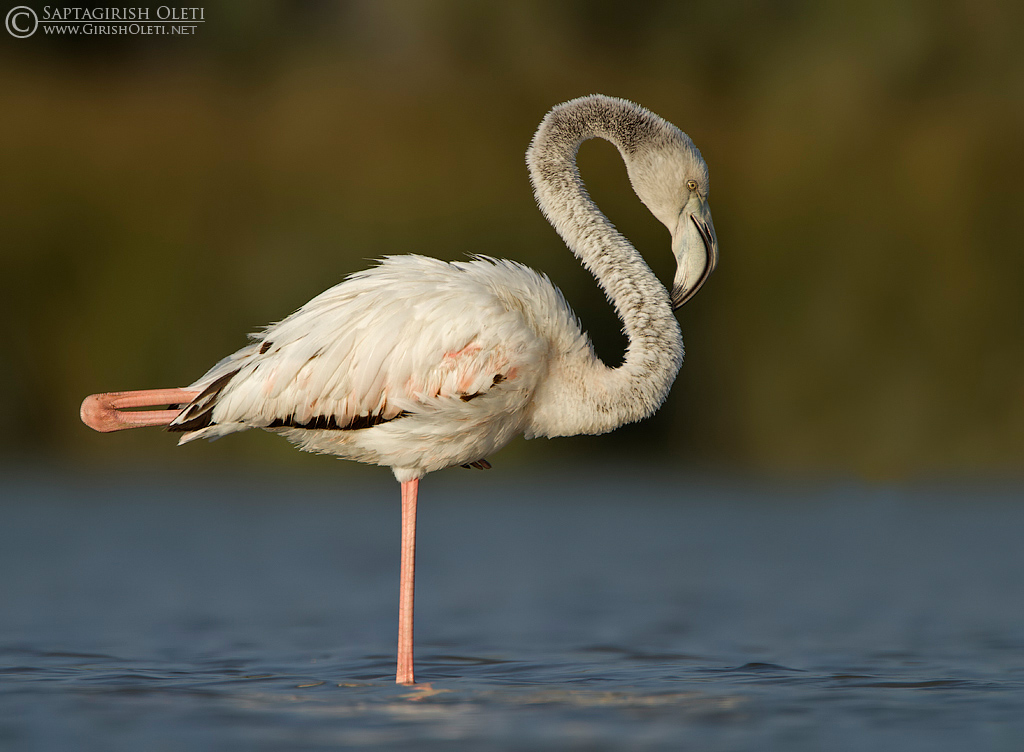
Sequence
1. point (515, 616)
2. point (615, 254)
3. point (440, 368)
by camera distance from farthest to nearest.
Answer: point (515, 616) → point (615, 254) → point (440, 368)

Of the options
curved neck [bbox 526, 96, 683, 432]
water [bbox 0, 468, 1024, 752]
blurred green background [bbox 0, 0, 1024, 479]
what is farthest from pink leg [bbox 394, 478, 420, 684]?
blurred green background [bbox 0, 0, 1024, 479]

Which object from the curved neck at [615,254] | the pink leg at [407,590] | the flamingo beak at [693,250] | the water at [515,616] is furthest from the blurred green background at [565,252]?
the pink leg at [407,590]

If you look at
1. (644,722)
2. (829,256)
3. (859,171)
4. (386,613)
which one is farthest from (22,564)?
(859,171)

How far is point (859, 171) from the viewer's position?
12133 mm

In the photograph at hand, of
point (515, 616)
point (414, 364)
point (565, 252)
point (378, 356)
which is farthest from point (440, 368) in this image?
point (565, 252)

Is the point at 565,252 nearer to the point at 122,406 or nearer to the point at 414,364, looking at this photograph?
the point at 414,364

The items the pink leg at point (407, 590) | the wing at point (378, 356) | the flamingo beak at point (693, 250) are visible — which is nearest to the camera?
the wing at point (378, 356)

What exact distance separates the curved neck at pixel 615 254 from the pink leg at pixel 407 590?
3.19 feet

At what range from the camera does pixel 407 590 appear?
591 cm

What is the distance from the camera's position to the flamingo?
5.67m

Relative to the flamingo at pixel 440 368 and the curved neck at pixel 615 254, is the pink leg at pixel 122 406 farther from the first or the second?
the curved neck at pixel 615 254

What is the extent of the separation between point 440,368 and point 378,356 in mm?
284

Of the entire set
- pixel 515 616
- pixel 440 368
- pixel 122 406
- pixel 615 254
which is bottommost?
pixel 515 616

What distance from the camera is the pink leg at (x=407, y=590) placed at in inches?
227
